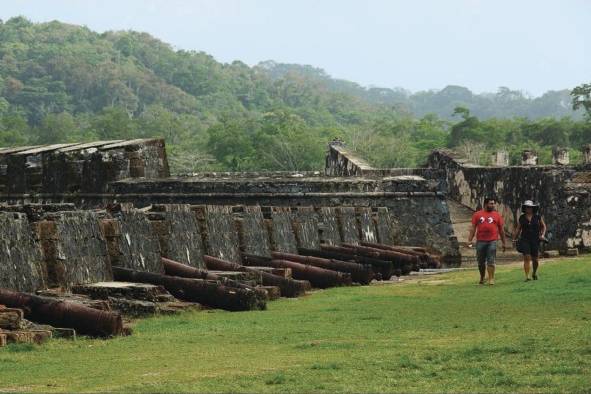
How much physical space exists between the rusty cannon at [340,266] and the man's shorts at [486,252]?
1.59 metres

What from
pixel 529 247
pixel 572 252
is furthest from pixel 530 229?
pixel 572 252

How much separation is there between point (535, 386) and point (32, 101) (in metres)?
139

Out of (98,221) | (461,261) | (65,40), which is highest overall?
(65,40)

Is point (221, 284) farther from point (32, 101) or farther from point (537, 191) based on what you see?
point (32, 101)

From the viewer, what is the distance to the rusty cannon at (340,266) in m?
19.2

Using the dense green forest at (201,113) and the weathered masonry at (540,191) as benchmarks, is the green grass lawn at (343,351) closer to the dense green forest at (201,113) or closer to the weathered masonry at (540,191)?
the weathered masonry at (540,191)

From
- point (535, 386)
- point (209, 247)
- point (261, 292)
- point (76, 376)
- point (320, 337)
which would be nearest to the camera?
point (535, 386)

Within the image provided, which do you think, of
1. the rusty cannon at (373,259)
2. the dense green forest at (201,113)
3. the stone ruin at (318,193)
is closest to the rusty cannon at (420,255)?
the stone ruin at (318,193)

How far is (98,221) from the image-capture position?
14500 millimetres

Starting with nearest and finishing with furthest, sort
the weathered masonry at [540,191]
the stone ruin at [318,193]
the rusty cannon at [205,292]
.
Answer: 1. the rusty cannon at [205,292]
2. the stone ruin at [318,193]
3. the weathered masonry at [540,191]

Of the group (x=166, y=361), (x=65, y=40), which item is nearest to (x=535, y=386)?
(x=166, y=361)

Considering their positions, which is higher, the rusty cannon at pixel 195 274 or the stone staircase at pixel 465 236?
the rusty cannon at pixel 195 274

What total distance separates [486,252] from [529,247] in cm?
54

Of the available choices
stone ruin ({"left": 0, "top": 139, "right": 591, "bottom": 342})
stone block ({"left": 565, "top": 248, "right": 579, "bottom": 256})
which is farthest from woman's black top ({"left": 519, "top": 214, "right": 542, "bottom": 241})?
stone block ({"left": 565, "top": 248, "right": 579, "bottom": 256})
